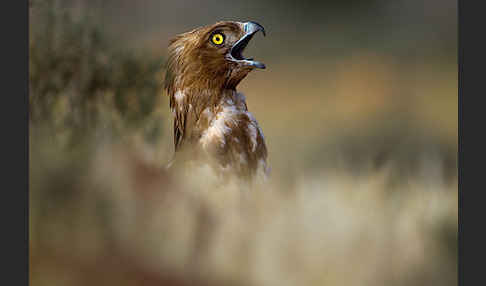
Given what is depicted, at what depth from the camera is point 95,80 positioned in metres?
2.76

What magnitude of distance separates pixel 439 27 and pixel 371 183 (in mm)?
778

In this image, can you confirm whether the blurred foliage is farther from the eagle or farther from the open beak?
the open beak

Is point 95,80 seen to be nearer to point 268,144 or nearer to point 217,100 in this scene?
point 217,100

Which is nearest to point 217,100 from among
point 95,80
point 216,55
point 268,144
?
point 216,55

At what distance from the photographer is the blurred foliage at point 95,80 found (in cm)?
274

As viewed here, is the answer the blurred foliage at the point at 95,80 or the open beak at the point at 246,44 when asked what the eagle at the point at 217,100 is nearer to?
the open beak at the point at 246,44

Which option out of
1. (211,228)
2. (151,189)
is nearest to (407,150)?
(211,228)

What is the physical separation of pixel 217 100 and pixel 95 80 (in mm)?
564

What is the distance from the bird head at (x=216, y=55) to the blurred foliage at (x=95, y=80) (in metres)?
0.14

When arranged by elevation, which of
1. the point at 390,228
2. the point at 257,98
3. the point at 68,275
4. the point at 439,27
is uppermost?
the point at 439,27

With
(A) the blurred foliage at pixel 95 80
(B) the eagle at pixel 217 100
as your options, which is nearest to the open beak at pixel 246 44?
(B) the eagle at pixel 217 100

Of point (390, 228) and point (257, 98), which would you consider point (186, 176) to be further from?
point (390, 228)

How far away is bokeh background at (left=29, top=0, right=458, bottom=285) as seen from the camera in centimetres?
270

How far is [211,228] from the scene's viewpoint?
2.71 m
